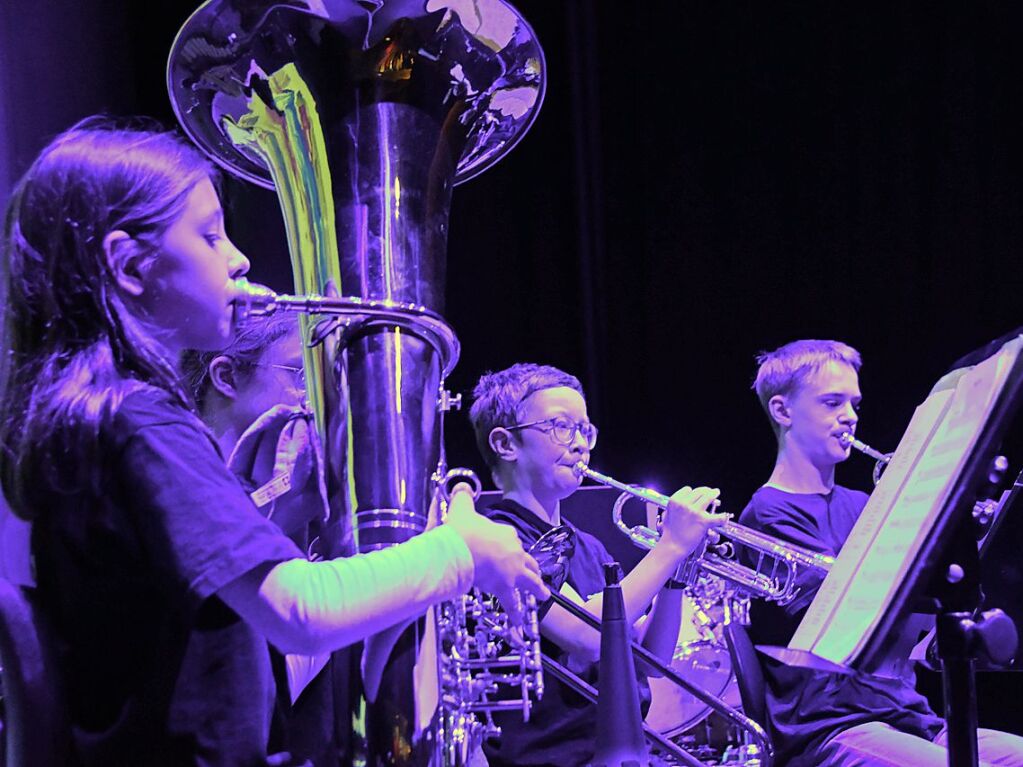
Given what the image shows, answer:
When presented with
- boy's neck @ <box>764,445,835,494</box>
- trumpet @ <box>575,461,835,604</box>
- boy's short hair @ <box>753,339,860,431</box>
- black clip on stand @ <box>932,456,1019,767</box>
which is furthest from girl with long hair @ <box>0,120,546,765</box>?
boy's short hair @ <box>753,339,860,431</box>

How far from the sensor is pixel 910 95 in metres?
3.65

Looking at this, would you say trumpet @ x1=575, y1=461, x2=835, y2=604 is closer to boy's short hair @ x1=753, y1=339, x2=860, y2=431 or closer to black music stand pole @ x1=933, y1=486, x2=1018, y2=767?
boy's short hair @ x1=753, y1=339, x2=860, y2=431

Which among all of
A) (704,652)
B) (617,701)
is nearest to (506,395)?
(704,652)

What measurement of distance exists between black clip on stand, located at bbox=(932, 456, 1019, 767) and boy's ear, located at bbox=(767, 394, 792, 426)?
1.73 m

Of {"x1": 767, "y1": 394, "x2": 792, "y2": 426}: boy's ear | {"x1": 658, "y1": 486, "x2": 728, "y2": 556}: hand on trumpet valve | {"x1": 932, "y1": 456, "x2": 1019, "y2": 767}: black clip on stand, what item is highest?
{"x1": 932, "y1": 456, "x2": 1019, "y2": 767}: black clip on stand

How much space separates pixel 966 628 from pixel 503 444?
4.54 ft

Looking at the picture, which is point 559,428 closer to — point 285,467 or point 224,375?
point 224,375

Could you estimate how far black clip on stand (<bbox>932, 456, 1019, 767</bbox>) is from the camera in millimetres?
1330

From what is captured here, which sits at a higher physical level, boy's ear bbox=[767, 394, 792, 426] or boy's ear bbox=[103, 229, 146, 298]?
boy's ear bbox=[103, 229, 146, 298]

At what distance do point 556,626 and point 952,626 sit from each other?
0.95 metres

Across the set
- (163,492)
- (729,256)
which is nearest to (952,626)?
(163,492)

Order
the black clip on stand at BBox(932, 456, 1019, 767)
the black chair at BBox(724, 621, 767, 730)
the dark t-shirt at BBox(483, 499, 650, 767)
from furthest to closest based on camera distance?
the black chair at BBox(724, 621, 767, 730) → the dark t-shirt at BBox(483, 499, 650, 767) → the black clip on stand at BBox(932, 456, 1019, 767)

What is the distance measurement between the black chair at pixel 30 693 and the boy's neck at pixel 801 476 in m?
2.15

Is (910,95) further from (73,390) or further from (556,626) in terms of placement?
(73,390)
